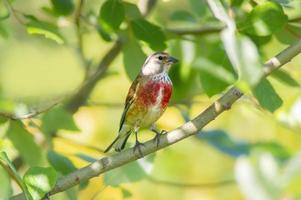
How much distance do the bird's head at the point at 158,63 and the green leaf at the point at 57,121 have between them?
57 cm

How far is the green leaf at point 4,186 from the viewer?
2.02m

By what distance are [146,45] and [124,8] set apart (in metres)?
0.18

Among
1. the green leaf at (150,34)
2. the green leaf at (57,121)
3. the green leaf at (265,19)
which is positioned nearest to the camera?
the green leaf at (265,19)

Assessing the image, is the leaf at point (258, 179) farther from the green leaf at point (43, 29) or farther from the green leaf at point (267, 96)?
the green leaf at point (43, 29)

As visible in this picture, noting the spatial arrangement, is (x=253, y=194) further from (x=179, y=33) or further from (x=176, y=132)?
(x=179, y=33)

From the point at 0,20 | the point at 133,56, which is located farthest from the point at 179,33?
the point at 0,20

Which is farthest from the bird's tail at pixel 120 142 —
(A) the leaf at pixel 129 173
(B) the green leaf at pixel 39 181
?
(B) the green leaf at pixel 39 181

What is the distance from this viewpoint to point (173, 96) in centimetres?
377

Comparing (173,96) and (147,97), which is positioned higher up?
(147,97)

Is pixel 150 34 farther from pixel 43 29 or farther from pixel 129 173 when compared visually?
pixel 129 173

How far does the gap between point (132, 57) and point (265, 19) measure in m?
0.75

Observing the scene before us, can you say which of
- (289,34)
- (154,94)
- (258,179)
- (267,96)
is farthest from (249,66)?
(154,94)

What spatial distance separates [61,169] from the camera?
292 centimetres

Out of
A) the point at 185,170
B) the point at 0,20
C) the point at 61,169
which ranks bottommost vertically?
the point at 185,170
